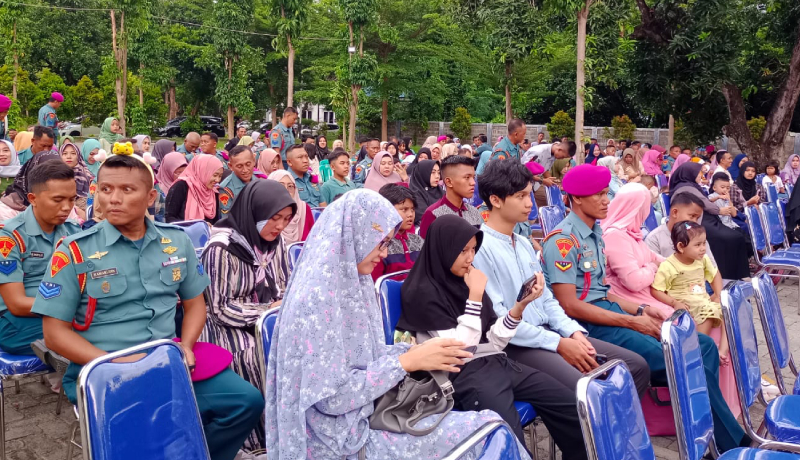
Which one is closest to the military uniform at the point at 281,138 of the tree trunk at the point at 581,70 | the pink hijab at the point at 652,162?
the tree trunk at the point at 581,70

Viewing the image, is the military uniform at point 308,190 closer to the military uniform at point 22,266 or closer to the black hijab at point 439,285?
the military uniform at point 22,266

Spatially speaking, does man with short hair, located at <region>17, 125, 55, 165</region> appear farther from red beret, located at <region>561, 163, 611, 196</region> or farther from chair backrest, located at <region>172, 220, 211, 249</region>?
red beret, located at <region>561, 163, 611, 196</region>

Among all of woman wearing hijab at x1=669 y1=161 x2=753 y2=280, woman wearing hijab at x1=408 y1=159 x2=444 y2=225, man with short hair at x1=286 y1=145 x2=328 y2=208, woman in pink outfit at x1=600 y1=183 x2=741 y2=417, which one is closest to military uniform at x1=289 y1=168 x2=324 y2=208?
man with short hair at x1=286 y1=145 x2=328 y2=208

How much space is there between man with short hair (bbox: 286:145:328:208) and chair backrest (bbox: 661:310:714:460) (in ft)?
14.2

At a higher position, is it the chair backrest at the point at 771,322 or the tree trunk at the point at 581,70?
the tree trunk at the point at 581,70

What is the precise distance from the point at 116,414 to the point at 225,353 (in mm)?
876

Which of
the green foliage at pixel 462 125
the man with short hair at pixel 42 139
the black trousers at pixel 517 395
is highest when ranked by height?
the green foliage at pixel 462 125

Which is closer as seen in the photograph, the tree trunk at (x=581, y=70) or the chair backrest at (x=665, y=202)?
the chair backrest at (x=665, y=202)

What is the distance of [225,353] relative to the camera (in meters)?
2.91

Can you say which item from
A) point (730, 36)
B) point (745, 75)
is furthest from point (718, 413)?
point (745, 75)

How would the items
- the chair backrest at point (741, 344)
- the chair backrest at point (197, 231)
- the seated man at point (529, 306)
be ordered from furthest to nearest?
the chair backrest at point (197, 231) → the seated man at point (529, 306) → the chair backrest at point (741, 344)

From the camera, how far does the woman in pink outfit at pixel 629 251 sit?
395 centimetres

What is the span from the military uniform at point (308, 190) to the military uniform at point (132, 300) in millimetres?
3692

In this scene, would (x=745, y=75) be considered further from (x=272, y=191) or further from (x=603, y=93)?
(x=272, y=191)
